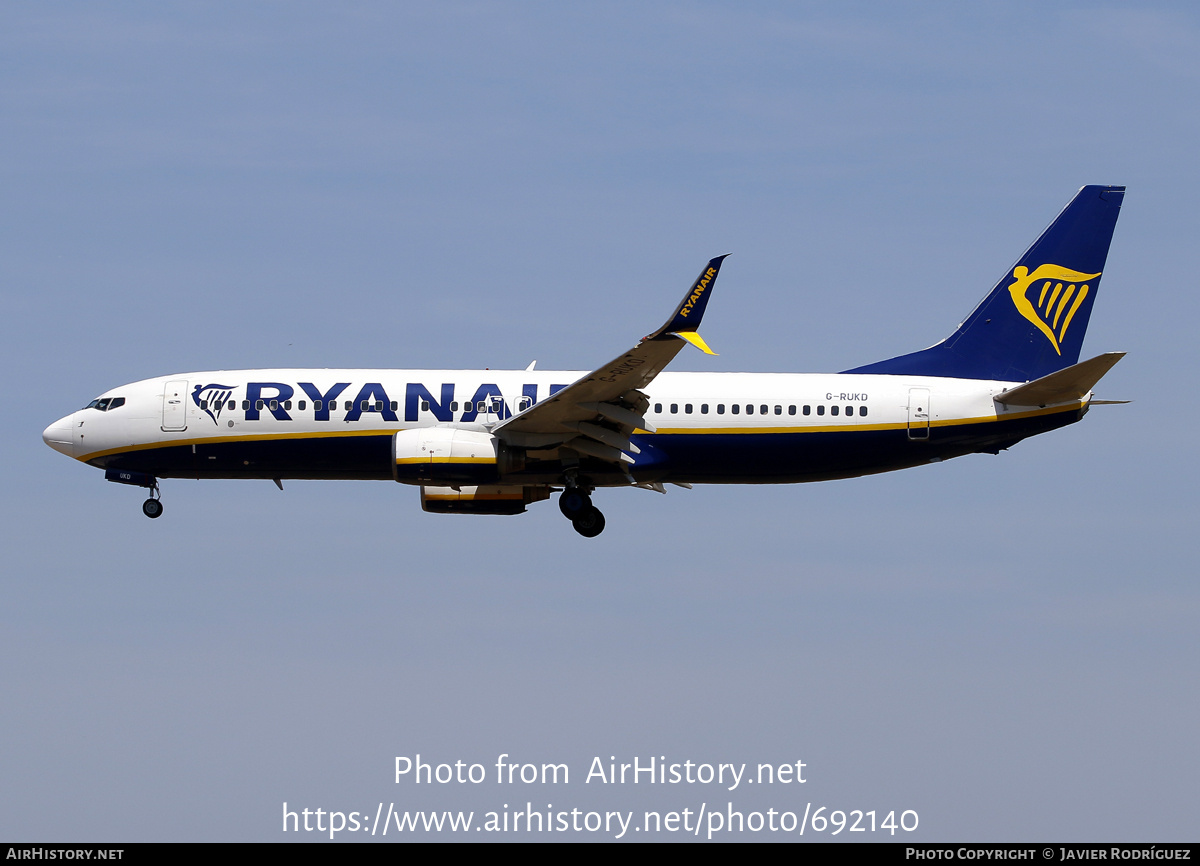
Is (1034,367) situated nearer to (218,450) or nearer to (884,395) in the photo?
(884,395)

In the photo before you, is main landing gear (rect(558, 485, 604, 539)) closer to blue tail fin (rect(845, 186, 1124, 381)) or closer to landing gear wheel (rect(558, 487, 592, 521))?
landing gear wheel (rect(558, 487, 592, 521))

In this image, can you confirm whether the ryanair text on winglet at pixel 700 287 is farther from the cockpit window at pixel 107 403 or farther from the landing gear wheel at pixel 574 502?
the cockpit window at pixel 107 403

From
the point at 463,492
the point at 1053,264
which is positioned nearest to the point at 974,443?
the point at 1053,264

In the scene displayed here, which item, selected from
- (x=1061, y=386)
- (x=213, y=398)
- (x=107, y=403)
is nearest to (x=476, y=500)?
(x=213, y=398)

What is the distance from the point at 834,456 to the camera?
39906 mm

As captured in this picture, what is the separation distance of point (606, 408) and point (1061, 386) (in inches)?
463

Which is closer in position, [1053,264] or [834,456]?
[834,456]

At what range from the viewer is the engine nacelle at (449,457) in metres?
37.7

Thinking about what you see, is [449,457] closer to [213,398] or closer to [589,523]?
[589,523]

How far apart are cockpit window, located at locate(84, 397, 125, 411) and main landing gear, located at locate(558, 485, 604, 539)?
12.3 metres

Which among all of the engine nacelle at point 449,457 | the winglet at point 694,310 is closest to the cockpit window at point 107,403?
the engine nacelle at point 449,457

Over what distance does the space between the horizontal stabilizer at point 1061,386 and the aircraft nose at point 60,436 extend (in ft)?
82.7

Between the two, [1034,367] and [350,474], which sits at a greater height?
[1034,367]

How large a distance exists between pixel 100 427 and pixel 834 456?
19853 millimetres
